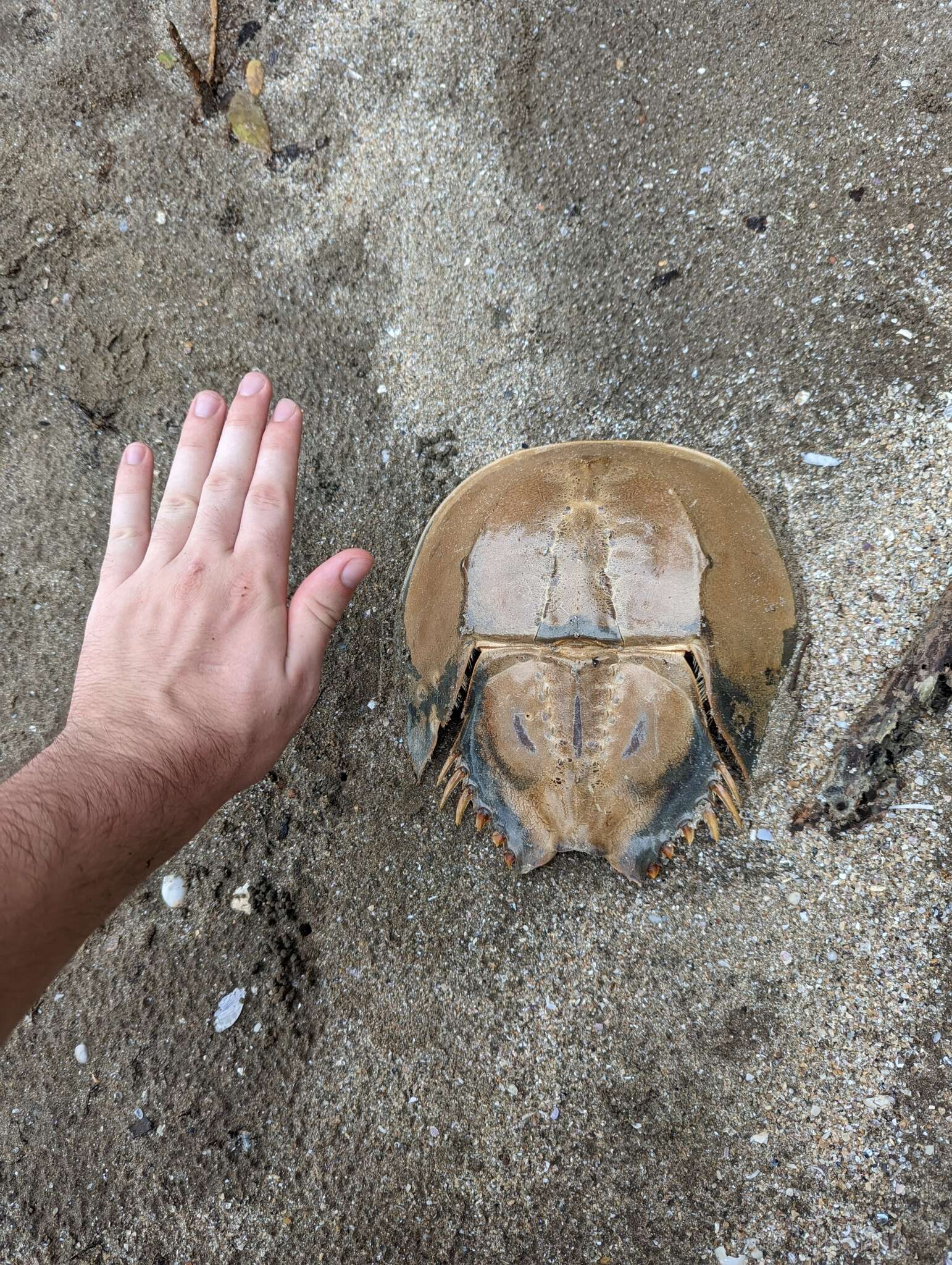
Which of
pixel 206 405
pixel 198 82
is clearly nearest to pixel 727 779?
pixel 206 405

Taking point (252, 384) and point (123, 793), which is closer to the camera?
point (123, 793)

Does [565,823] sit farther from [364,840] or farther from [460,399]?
[460,399]

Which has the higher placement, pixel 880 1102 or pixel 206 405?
pixel 206 405

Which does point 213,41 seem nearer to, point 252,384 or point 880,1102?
point 252,384

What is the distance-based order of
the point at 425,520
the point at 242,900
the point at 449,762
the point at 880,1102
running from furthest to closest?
1. the point at 425,520
2. the point at 242,900
3. the point at 449,762
4. the point at 880,1102

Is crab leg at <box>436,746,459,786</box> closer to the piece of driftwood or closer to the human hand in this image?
the human hand

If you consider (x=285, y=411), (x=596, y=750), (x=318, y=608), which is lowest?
(x=596, y=750)

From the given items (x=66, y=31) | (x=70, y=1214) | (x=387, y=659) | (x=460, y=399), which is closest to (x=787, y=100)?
(x=460, y=399)

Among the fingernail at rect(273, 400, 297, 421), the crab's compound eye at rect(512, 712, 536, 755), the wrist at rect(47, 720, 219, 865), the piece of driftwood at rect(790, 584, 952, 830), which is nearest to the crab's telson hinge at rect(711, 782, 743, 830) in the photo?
the piece of driftwood at rect(790, 584, 952, 830)
